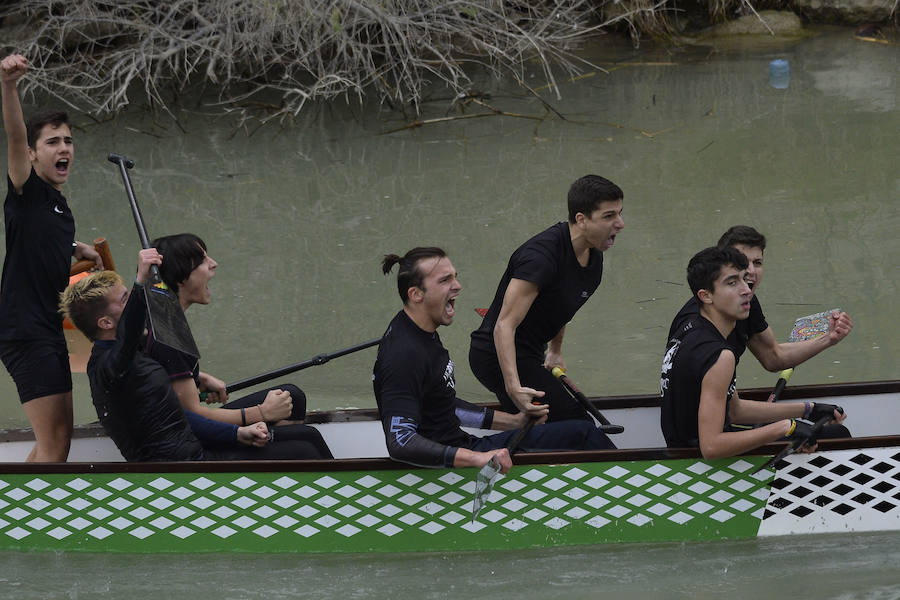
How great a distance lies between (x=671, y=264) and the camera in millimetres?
7637

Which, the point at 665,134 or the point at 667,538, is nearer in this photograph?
the point at 667,538

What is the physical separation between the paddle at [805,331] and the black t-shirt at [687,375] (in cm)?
51

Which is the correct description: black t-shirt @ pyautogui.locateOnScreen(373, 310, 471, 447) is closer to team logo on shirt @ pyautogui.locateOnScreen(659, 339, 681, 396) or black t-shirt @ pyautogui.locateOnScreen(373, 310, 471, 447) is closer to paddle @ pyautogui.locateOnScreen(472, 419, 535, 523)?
paddle @ pyautogui.locateOnScreen(472, 419, 535, 523)

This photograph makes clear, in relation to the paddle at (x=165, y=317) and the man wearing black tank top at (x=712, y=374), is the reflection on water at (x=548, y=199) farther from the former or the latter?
the paddle at (x=165, y=317)

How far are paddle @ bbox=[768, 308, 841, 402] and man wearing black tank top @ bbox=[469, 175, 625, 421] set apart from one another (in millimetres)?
775

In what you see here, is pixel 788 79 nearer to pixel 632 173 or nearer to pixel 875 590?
pixel 632 173

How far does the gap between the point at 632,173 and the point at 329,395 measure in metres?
4.01

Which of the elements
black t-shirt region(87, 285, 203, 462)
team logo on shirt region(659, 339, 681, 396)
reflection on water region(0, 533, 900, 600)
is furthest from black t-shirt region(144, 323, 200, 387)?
team logo on shirt region(659, 339, 681, 396)

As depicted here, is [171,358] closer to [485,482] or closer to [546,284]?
[485,482]

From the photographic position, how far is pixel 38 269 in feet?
14.5

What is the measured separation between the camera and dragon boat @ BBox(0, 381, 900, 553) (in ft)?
14.0

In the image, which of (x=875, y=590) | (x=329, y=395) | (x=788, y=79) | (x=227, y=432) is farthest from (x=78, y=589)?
(x=788, y=79)

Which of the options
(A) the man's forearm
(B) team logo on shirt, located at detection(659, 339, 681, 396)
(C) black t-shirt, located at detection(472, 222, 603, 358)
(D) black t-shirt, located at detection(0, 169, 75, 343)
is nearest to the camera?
(B) team logo on shirt, located at detection(659, 339, 681, 396)

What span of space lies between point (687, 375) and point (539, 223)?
178 inches
